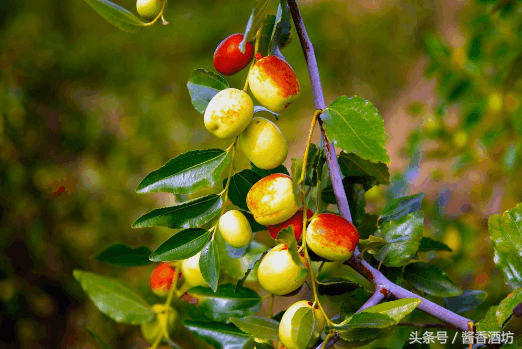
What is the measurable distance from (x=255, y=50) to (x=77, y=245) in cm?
194

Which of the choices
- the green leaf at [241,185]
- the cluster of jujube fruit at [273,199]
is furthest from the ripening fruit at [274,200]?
the green leaf at [241,185]

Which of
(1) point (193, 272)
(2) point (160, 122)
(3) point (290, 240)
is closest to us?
(3) point (290, 240)

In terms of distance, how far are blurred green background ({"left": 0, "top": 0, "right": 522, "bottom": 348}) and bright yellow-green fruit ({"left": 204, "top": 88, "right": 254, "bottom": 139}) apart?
0.48 meters

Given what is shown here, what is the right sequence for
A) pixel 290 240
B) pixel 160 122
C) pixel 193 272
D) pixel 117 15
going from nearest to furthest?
pixel 290 240
pixel 117 15
pixel 193 272
pixel 160 122

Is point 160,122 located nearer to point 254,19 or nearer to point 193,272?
point 193,272

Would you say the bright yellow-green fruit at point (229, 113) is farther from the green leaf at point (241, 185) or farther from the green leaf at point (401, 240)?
the green leaf at point (401, 240)

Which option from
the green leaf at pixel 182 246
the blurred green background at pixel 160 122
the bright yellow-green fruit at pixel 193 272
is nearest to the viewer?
the green leaf at pixel 182 246

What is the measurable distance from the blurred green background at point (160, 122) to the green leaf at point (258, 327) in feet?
1.41

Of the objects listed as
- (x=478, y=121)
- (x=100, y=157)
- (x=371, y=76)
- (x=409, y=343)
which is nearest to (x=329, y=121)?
(x=409, y=343)

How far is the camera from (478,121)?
4.15 ft

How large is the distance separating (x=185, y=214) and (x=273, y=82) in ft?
0.57

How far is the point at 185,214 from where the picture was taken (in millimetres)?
546

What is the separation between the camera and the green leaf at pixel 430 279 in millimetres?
612

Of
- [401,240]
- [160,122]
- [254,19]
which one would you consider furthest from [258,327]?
[160,122]
